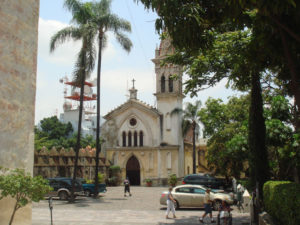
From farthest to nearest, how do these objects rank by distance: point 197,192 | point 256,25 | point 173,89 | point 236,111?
point 173,89 < point 236,111 < point 197,192 < point 256,25

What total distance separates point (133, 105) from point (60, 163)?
14989 millimetres

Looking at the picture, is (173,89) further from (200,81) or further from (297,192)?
(297,192)

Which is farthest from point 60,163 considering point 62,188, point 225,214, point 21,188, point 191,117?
point 21,188

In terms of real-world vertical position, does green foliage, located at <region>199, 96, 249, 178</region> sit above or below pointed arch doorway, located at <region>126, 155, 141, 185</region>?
above

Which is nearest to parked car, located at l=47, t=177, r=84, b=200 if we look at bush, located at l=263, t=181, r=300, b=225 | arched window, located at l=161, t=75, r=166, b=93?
bush, located at l=263, t=181, r=300, b=225

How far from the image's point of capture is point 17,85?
999 cm

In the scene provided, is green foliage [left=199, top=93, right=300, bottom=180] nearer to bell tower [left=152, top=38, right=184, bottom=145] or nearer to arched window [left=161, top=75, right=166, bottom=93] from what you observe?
bell tower [left=152, top=38, right=184, bottom=145]

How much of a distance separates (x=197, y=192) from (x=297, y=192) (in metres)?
11.6

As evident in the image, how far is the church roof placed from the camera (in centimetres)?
4384

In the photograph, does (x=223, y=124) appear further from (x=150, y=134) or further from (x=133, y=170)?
(x=133, y=170)

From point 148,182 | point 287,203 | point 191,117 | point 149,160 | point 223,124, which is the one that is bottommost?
point 148,182

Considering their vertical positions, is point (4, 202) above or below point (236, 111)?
below

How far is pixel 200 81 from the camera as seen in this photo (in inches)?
561

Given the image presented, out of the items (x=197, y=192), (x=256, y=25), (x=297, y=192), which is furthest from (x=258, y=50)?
(x=197, y=192)
